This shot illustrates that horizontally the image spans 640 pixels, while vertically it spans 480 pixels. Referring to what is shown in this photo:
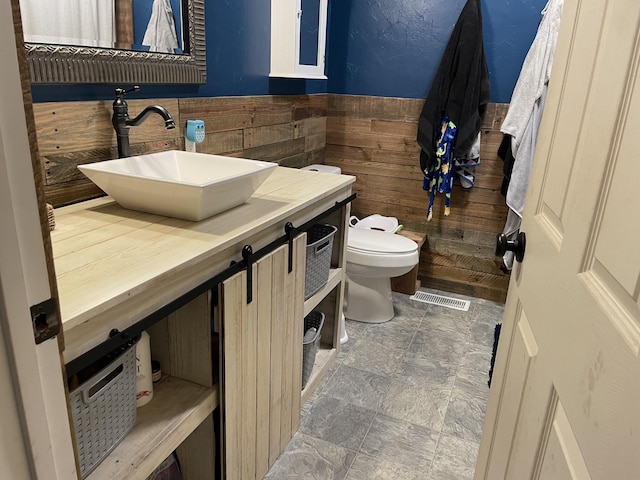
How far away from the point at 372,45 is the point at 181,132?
1619 millimetres

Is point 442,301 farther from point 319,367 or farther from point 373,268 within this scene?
point 319,367

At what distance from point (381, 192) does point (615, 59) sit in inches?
101

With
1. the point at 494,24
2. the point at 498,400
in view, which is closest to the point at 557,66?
the point at 498,400

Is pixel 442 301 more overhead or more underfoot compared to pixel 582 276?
more underfoot

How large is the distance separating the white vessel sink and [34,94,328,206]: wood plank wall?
0.11m

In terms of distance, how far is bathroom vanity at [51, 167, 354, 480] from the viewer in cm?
96

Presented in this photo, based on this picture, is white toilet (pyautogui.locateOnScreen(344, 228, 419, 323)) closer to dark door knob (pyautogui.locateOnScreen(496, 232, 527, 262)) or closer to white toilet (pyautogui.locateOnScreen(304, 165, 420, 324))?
white toilet (pyautogui.locateOnScreen(304, 165, 420, 324))

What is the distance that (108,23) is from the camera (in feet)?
4.90

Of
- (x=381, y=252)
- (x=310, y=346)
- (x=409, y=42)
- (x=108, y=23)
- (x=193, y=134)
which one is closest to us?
(x=108, y=23)

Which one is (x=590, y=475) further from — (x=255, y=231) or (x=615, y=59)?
(x=255, y=231)

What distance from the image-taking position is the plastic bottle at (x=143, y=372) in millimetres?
1222

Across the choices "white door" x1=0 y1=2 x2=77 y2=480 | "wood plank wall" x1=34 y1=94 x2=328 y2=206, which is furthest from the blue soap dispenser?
"white door" x1=0 y1=2 x2=77 y2=480

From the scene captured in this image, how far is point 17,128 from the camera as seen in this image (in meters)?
0.50

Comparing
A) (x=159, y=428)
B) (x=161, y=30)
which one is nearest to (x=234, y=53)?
(x=161, y=30)
